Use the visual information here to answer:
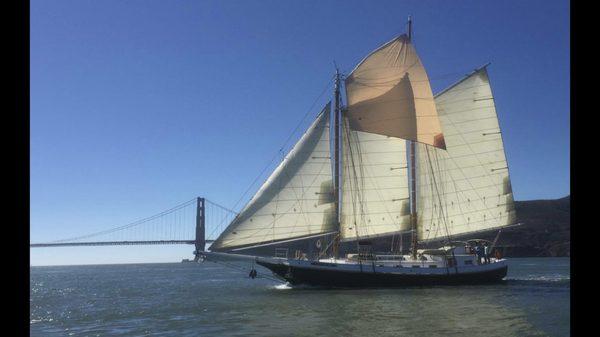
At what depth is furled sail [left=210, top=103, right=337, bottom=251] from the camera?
133 feet

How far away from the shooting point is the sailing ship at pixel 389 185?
42.5 metres

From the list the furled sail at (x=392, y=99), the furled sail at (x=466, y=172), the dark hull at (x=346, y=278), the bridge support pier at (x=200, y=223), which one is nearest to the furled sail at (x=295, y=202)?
the dark hull at (x=346, y=278)

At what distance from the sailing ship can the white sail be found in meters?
0.09

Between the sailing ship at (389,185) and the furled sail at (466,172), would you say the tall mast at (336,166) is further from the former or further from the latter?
the furled sail at (466,172)

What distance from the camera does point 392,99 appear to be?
48.0m

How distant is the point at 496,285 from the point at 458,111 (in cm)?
1560

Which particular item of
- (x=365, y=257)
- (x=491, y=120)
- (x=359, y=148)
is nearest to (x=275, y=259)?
(x=365, y=257)

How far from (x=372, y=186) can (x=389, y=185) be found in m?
1.56

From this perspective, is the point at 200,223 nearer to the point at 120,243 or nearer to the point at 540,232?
the point at 120,243

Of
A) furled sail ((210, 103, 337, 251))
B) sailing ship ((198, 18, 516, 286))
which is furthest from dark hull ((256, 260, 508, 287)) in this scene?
furled sail ((210, 103, 337, 251))

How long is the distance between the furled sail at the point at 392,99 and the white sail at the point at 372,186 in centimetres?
142

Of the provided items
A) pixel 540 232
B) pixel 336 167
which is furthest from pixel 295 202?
pixel 540 232

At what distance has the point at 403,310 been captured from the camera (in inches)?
1247

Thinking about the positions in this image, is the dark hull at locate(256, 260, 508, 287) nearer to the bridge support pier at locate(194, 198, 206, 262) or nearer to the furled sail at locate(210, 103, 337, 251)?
the furled sail at locate(210, 103, 337, 251)
